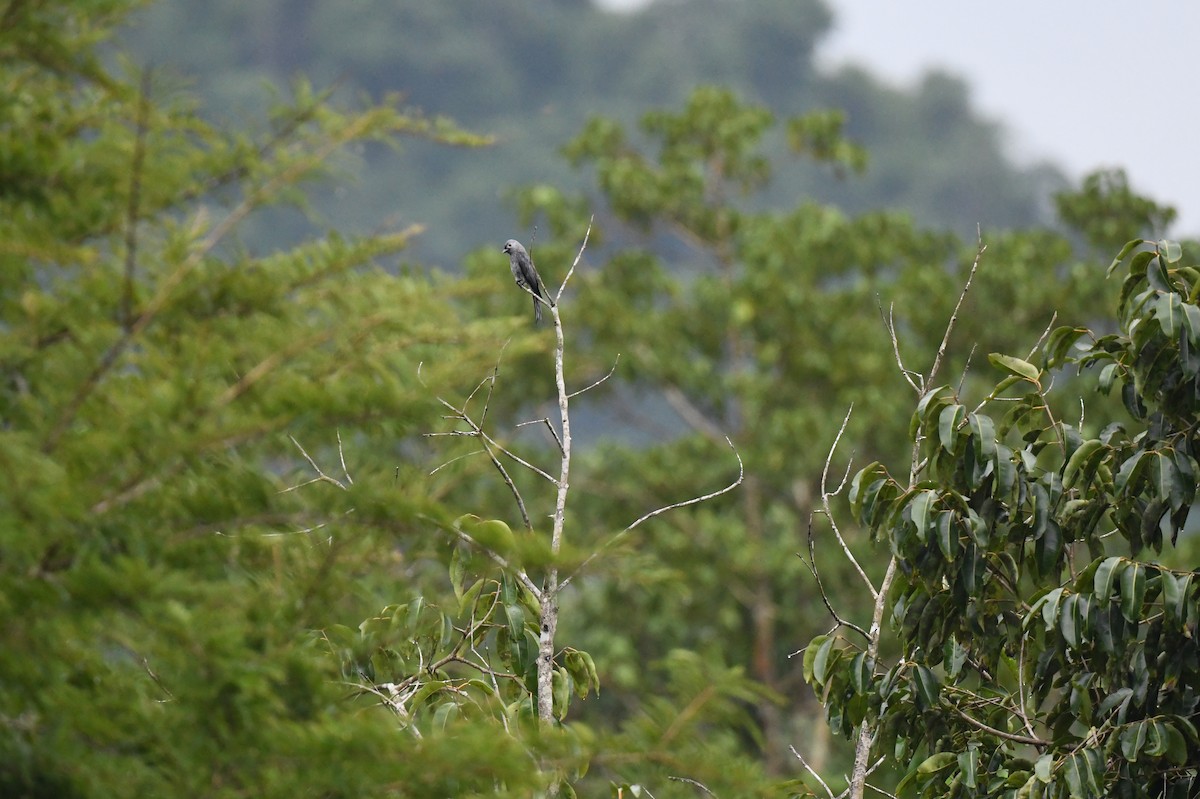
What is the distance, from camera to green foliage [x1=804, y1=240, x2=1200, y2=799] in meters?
2.91

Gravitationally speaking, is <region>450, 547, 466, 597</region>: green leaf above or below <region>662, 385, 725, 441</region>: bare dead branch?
above

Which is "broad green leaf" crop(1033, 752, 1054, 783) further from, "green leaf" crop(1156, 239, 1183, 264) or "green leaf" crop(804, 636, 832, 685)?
"green leaf" crop(1156, 239, 1183, 264)

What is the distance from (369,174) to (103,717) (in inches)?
1968

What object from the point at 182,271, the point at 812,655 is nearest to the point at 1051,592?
the point at 812,655

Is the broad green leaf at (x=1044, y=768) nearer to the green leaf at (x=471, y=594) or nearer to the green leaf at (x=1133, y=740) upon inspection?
the green leaf at (x=1133, y=740)

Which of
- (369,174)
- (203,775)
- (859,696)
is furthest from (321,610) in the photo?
(369,174)

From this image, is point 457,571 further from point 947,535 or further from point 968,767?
point 968,767

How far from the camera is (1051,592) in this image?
296cm

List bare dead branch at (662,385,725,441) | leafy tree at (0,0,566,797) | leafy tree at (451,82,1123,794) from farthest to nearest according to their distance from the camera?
bare dead branch at (662,385,725,441) < leafy tree at (451,82,1123,794) < leafy tree at (0,0,566,797)

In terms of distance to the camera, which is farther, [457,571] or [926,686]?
[926,686]

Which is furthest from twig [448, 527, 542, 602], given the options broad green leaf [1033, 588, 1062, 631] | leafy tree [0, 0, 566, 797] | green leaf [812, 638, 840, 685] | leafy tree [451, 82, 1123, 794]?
leafy tree [451, 82, 1123, 794]

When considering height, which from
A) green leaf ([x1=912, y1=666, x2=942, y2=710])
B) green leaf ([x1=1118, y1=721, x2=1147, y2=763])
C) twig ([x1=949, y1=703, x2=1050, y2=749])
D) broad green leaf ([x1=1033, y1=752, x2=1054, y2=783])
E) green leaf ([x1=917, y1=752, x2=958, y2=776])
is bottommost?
green leaf ([x1=917, y1=752, x2=958, y2=776])

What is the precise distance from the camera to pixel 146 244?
3156 millimetres

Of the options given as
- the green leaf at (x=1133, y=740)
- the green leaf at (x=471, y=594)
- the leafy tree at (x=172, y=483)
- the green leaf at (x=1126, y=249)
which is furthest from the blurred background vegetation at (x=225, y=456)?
the green leaf at (x=1133, y=740)
